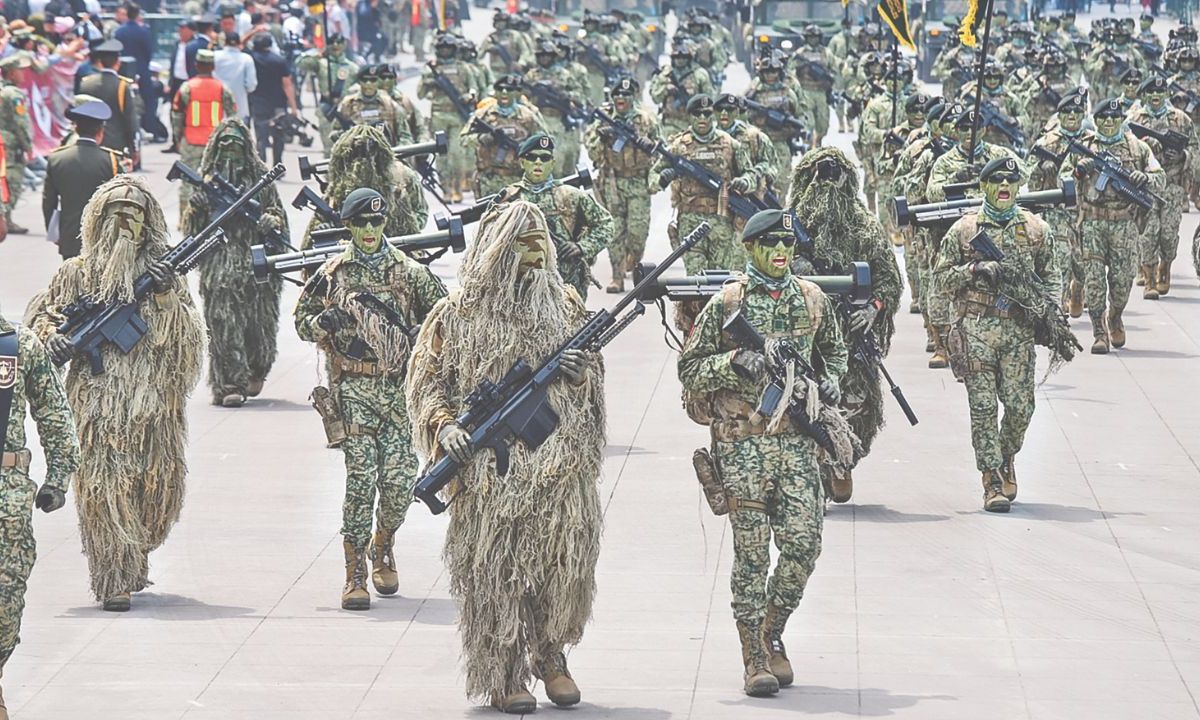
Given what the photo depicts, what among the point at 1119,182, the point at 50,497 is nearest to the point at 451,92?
the point at 1119,182

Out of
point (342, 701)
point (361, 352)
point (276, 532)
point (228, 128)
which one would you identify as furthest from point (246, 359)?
point (342, 701)

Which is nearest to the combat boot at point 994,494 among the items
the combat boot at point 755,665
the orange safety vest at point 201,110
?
the combat boot at point 755,665

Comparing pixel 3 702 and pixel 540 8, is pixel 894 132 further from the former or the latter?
pixel 540 8

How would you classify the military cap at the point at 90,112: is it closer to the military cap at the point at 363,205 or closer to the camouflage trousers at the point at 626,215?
the military cap at the point at 363,205

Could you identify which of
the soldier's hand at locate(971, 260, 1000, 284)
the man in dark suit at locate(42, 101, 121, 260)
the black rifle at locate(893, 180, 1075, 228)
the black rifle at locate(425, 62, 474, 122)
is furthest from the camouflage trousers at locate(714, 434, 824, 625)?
the black rifle at locate(425, 62, 474, 122)

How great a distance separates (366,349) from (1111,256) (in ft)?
29.2

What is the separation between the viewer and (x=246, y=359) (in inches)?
622

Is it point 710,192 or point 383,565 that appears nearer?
point 383,565

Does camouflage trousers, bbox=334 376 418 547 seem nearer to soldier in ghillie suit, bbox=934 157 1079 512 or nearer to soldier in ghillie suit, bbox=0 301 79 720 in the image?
soldier in ghillie suit, bbox=0 301 79 720

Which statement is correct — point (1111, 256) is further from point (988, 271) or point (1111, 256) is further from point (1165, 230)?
point (988, 271)

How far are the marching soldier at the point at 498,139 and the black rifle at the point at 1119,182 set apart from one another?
4837mm

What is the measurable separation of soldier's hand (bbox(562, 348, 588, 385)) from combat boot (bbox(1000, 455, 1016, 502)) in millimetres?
4507

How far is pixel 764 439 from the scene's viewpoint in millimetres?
9109

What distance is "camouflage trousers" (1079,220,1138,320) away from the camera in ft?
58.2
